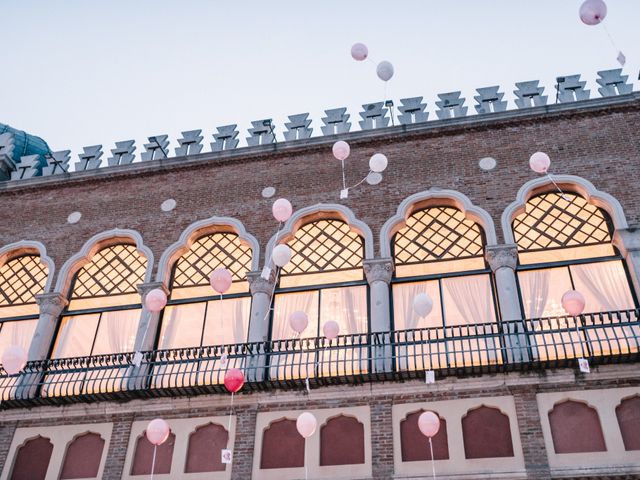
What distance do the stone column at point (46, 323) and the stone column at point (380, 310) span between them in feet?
21.4

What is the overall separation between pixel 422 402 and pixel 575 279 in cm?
381

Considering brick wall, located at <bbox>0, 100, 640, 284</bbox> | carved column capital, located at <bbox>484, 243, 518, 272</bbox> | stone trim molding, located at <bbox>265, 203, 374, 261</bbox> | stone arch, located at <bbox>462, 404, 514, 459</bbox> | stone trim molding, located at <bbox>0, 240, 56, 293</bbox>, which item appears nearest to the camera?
stone arch, located at <bbox>462, 404, 514, 459</bbox>

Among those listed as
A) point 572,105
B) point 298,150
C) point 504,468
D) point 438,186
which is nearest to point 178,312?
point 298,150

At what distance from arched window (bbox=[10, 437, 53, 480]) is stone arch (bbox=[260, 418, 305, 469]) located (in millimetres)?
4012

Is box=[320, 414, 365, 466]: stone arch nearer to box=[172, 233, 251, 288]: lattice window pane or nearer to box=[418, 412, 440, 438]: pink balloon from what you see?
box=[418, 412, 440, 438]: pink balloon

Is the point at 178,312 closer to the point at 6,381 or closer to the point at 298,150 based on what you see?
the point at 6,381

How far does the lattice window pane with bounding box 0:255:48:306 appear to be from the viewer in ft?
48.4

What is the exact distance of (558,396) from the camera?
35.0 feet

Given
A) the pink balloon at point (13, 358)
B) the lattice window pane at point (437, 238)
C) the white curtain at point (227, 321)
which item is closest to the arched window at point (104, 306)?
the white curtain at point (227, 321)

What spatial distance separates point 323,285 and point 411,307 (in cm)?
187

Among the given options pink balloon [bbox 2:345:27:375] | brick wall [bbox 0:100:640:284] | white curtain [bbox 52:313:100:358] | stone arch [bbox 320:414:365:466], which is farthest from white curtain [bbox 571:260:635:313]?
pink balloon [bbox 2:345:27:375]

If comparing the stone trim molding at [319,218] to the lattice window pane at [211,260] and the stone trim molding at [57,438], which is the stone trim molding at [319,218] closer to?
the lattice window pane at [211,260]

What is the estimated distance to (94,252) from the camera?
1501 centimetres

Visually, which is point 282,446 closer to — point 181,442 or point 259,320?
point 181,442
